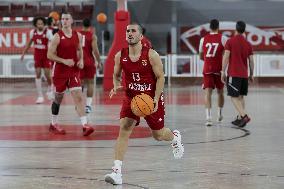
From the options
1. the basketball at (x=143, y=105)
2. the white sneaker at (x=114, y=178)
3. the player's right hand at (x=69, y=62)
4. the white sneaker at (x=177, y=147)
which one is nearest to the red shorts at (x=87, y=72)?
the player's right hand at (x=69, y=62)

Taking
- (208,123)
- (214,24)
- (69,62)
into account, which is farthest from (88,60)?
(69,62)

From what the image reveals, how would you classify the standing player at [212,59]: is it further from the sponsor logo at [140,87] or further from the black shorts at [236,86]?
the sponsor logo at [140,87]

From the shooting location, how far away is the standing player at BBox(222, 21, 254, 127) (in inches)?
596

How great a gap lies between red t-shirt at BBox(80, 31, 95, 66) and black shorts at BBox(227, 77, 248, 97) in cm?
417

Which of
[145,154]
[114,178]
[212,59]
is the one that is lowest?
[145,154]

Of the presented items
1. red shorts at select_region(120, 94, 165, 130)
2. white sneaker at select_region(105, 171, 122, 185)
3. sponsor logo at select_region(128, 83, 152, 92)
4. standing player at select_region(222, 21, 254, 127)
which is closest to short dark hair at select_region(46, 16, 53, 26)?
standing player at select_region(222, 21, 254, 127)

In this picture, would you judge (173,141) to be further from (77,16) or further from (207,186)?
(77,16)

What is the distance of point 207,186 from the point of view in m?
8.41

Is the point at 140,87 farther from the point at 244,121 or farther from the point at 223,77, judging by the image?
the point at 244,121

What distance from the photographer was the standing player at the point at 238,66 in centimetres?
1514

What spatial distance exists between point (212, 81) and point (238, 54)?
2.66 feet

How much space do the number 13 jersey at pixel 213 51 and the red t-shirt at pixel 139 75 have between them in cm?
652

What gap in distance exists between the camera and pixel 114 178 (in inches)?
338

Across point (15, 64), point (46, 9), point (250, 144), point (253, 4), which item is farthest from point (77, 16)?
point (250, 144)
